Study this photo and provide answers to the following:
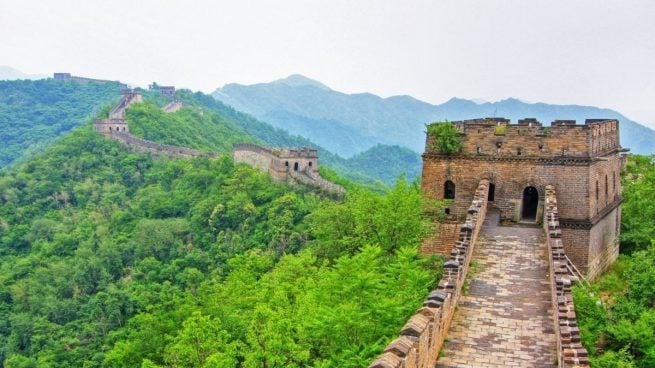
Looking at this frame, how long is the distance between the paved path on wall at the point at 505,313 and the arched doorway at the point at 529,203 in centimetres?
300

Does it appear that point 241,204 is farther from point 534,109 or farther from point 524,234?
point 534,109

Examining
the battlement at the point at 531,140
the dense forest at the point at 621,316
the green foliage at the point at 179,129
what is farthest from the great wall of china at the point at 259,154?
the dense forest at the point at 621,316

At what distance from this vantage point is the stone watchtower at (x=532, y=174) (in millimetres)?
18234

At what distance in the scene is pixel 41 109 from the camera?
12650 cm

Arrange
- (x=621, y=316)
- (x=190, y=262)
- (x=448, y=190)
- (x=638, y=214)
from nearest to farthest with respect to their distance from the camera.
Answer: (x=621, y=316), (x=448, y=190), (x=638, y=214), (x=190, y=262)

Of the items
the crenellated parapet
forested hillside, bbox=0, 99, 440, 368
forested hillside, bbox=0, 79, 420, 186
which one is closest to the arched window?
forested hillside, bbox=0, 99, 440, 368

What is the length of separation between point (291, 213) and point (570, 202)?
37370 millimetres

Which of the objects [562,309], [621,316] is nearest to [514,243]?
[621,316]

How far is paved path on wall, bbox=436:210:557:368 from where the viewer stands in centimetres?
1066

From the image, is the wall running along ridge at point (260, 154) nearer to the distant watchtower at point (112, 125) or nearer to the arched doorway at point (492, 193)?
the distant watchtower at point (112, 125)

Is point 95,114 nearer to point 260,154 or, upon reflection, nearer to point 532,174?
point 260,154

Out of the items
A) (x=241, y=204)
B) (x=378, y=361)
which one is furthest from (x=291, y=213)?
(x=378, y=361)

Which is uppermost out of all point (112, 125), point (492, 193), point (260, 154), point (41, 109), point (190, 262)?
point (41, 109)

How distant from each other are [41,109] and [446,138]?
12278 centimetres
